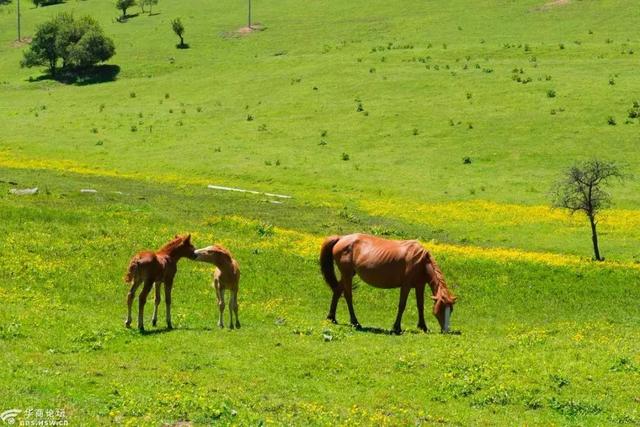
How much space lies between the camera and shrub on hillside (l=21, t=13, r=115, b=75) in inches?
4304

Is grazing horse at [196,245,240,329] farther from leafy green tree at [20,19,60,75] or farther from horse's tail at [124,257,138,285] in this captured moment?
leafy green tree at [20,19,60,75]

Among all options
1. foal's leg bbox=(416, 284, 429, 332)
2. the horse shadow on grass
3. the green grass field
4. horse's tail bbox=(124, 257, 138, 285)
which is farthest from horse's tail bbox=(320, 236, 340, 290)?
the horse shadow on grass

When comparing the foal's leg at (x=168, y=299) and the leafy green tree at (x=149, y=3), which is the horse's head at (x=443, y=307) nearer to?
the foal's leg at (x=168, y=299)

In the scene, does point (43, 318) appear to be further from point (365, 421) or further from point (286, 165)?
point (286, 165)

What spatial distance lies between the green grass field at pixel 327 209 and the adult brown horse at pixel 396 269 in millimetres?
1260

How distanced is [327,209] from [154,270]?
3009 centimetres

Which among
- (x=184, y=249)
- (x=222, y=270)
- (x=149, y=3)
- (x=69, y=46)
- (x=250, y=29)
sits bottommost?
(x=222, y=270)

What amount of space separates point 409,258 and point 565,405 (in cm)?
836

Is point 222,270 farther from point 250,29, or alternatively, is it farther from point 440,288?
point 250,29

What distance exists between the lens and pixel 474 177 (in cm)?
6147

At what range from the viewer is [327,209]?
171ft

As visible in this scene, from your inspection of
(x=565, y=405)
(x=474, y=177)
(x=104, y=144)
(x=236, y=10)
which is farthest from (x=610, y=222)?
(x=236, y=10)

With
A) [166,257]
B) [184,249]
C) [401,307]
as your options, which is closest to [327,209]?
[401,307]

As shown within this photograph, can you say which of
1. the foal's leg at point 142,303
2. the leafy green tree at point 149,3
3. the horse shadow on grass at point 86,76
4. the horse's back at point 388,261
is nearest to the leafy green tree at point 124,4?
the leafy green tree at point 149,3
